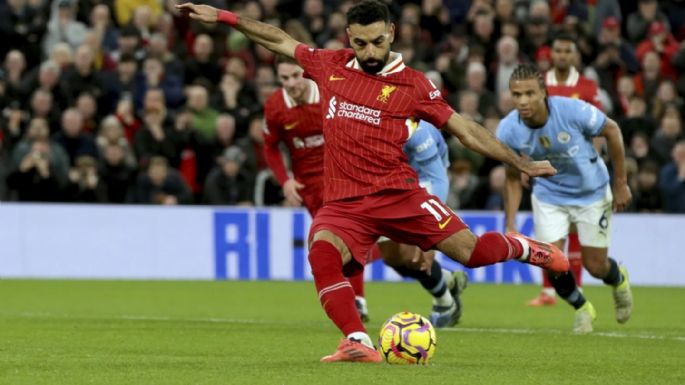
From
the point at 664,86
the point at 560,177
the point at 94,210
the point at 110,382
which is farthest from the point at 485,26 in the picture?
the point at 110,382

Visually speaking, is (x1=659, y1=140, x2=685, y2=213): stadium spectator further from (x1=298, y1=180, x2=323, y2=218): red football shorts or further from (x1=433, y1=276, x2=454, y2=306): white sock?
(x1=433, y1=276, x2=454, y2=306): white sock

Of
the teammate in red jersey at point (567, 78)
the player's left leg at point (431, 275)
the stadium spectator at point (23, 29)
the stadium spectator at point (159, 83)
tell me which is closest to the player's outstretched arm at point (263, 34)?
the player's left leg at point (431, 275)

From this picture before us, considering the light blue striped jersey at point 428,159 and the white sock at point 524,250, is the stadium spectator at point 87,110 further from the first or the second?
the white sock at point 524,250

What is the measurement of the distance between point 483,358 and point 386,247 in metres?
3.23

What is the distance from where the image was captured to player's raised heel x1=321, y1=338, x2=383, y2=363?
9992mm

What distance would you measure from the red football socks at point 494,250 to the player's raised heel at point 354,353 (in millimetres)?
1195

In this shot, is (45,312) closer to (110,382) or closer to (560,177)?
(560,177)

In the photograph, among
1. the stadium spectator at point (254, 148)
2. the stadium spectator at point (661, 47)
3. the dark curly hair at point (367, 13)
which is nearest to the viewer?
the dark curly hair at point (367, 13)

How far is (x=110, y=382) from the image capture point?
29.5ft

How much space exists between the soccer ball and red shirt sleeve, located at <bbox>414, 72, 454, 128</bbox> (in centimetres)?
136

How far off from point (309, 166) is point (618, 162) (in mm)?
3104

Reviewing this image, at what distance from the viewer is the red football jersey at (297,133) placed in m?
14.8

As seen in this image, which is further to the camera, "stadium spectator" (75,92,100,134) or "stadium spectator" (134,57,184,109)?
"stadium spectator" (134,57,184,109)

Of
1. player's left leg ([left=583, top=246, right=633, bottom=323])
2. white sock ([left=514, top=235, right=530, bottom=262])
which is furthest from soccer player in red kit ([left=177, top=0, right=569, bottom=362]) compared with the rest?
player's left leg ([left=583, top=246, right=633, bottom=323])
